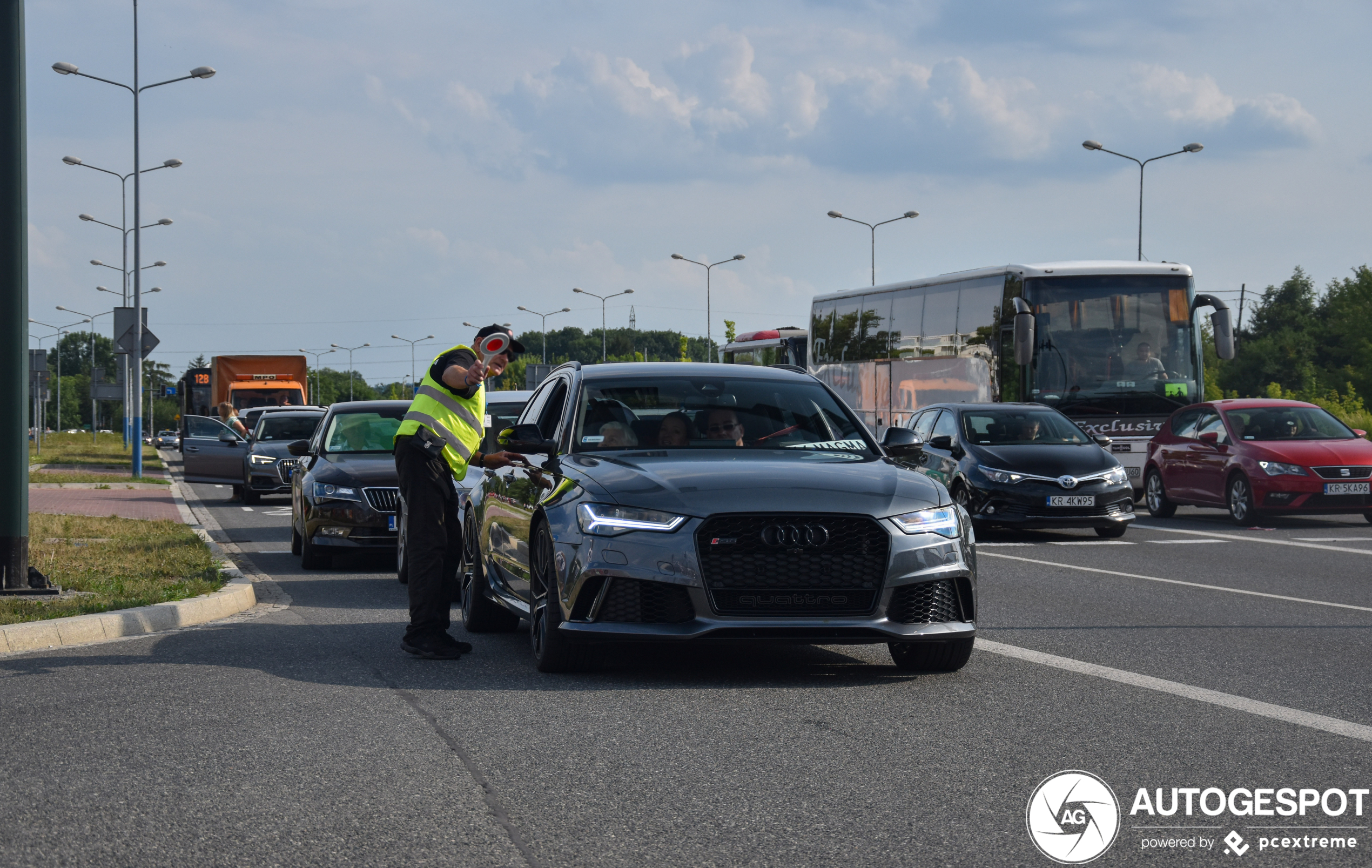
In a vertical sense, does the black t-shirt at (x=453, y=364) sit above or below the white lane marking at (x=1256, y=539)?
above

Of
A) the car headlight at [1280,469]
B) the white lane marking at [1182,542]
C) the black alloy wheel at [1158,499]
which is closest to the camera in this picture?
the white lane marking at [1182,542]

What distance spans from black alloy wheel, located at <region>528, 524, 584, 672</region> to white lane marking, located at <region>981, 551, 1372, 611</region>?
242 inches

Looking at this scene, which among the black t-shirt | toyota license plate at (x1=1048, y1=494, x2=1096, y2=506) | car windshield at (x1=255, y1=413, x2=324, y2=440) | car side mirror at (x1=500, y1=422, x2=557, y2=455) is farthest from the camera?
car windshield at (x1=255, y1=413, x2=324, y2=440)

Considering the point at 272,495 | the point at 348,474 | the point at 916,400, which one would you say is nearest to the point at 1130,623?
the point at 348,474

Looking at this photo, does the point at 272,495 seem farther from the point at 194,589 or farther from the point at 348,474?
the point at 194,589

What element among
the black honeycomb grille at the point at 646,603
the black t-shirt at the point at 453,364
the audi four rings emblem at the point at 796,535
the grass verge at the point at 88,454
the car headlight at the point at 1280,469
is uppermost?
the black t-shirt at the point at 453,364

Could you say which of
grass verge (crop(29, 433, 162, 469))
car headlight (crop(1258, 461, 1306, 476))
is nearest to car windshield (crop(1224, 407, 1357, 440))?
car headlight (crop(1258, 461, 1306, 476))

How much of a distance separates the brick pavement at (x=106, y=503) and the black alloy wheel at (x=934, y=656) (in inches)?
552

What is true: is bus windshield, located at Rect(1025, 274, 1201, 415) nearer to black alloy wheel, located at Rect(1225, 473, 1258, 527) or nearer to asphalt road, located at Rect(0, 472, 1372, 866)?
black alloy wheel, located at Rect(1225, 473, 1258, 527)

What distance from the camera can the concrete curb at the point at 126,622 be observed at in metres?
8.88

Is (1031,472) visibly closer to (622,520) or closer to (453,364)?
(453,364)

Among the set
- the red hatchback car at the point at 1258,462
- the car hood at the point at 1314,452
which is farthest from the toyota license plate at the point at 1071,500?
the car hood at the point at 1314,452

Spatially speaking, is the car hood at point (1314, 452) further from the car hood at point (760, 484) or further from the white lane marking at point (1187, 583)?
the car hood at point (760, 484)

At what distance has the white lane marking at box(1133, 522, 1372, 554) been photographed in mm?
16266
